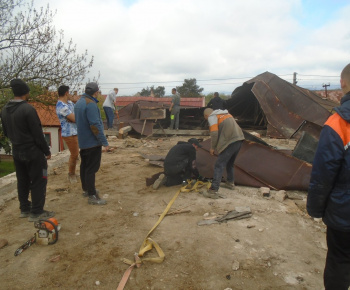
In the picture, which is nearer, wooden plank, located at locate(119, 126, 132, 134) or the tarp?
the tarp

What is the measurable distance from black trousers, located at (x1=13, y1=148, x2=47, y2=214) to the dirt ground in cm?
32

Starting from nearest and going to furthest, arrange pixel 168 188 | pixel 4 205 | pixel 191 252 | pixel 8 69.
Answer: pixel 191 252, pixel 4 205, pixel 168 188, pixel 8 69

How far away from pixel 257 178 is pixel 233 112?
35.3 feet

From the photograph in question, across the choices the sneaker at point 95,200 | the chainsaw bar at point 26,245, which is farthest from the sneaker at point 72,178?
the chainsaw bar at point 26,245

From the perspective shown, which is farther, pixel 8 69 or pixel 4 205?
pixel 8 69

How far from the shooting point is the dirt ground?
8.28ft

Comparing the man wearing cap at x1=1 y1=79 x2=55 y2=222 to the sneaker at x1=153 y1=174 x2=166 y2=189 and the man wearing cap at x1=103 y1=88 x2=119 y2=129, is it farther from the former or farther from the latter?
the man wearing cap at x1=103 y1=88 x2=119 y2=129

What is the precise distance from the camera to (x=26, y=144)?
3414mm

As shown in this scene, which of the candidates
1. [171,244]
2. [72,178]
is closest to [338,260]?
[171,244]

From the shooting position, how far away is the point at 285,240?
3.26 meters

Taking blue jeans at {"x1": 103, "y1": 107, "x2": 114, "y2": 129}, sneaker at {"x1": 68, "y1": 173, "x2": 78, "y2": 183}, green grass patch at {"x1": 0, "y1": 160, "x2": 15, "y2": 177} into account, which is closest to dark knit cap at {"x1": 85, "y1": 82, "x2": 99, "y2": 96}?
sneaker at {"x1": 68, "y1": 173, "x2": 78, "y2": 183}

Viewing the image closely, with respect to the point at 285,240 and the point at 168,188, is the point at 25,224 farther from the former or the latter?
the point at 285,240

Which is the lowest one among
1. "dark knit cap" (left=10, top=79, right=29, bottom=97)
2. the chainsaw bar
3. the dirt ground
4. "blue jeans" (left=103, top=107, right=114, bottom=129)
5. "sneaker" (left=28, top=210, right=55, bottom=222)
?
the dirt ground

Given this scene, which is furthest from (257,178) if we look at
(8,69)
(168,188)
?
(8,69)
